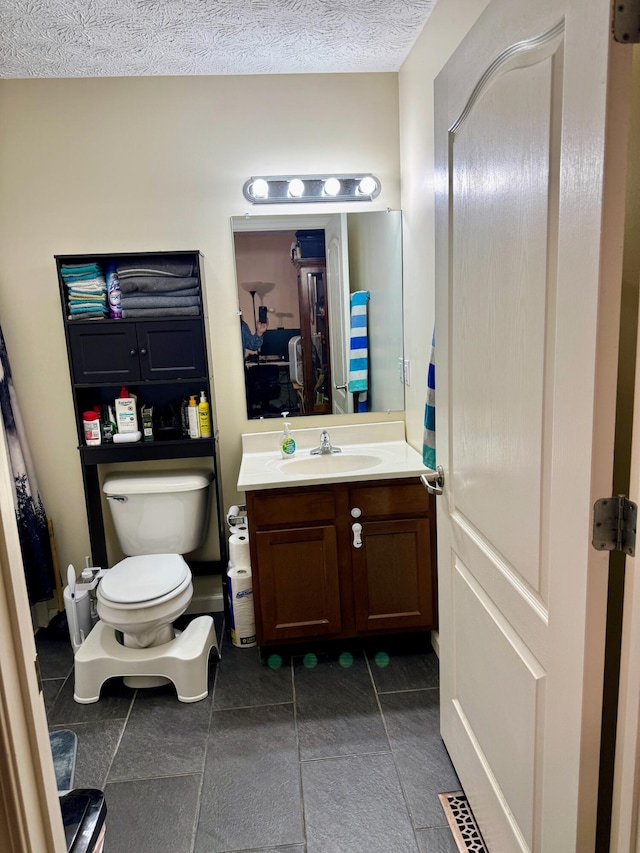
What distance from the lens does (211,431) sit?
2.68 metres

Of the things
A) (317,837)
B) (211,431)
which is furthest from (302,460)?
(317,837)

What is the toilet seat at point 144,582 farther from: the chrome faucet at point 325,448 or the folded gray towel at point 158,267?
the folded gray towel at point 158,267

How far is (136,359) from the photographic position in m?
2.57

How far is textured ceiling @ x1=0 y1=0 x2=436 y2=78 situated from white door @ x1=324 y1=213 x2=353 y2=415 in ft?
2.18

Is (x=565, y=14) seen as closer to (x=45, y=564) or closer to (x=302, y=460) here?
(x=302, y=460)

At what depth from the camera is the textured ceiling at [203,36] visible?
6.40 feet

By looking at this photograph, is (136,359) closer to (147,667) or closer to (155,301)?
(155,301)

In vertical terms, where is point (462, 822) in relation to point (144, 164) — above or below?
below

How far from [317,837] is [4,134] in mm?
2917

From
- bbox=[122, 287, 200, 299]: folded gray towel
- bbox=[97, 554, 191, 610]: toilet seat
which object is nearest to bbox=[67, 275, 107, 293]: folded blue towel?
bbox=[122, 287, 200, 299]: folded gray towel

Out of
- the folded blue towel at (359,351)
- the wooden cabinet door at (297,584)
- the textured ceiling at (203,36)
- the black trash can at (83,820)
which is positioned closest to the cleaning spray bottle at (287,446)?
the folded blue towel at (359,351)

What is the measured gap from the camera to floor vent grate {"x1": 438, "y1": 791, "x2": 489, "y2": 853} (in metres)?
1.58

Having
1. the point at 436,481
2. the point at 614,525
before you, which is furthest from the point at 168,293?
the point at 614,525

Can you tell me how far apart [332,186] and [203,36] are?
779mm
